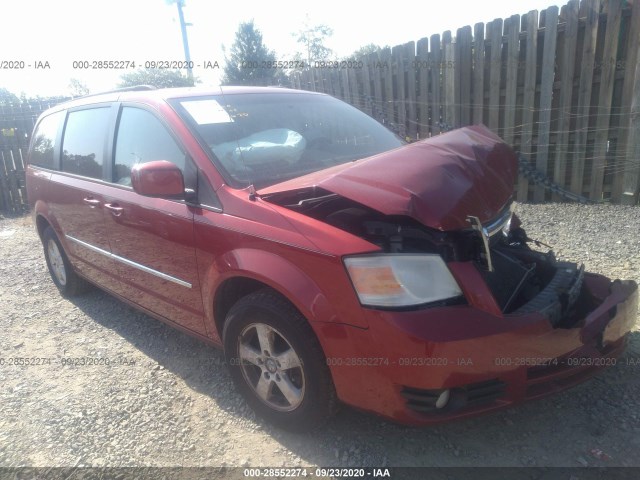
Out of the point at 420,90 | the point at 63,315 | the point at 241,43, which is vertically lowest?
the point at 63,315

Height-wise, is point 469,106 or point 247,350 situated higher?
point 469,106

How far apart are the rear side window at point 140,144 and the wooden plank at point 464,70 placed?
4897 millimetres

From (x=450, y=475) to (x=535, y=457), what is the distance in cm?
43

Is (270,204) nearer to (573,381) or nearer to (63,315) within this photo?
(573,381)

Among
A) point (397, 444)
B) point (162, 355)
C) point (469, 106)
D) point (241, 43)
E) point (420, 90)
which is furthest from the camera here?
point (241, 43)

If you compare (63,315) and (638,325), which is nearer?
(638,325)

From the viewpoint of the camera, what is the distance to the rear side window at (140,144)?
2.95 m

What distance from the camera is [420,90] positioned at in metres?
7.16

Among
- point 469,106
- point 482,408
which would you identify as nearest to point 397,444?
point 482,408

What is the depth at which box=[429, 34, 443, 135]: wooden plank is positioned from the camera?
682 cm

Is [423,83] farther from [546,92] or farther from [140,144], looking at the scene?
[140,144]

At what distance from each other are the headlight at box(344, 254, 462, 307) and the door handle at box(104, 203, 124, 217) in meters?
1.95

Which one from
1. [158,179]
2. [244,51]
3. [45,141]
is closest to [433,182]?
[158,179]

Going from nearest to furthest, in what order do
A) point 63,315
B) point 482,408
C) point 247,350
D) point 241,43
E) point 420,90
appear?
point 482,408
point 247,350
point 63,315
point 420,90
point 241,43
